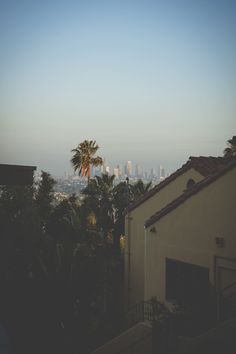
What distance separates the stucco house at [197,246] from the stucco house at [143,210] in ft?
15.7

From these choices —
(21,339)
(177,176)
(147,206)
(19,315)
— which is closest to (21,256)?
(19,315)

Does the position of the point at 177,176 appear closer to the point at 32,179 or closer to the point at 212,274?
the point at 212,274

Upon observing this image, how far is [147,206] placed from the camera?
18875 millimetres

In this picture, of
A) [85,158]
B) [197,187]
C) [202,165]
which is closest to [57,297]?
[197,187]

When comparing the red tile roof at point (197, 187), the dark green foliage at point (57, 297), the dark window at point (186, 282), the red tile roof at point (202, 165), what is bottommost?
the dark green foliage at point (57, 297)

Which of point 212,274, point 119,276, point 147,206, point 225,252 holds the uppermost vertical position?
point 147,206

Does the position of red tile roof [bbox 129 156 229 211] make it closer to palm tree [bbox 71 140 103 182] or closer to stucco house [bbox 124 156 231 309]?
stucco house [bbox 124 156 231 309]

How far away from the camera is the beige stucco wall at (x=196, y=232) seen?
9844 millimetres

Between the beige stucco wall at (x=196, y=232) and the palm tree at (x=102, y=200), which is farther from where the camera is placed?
the palm tree at (x=102, y=200)

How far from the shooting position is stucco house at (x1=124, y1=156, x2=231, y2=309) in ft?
53.5

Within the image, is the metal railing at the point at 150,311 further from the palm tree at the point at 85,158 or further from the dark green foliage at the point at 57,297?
the palm tree at the point at 85,158

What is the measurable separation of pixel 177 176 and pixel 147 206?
2999 millimetres

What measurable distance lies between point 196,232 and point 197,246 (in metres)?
0.47

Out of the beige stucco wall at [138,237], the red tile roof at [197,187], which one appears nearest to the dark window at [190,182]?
the beige stucco wall at [138,237]
